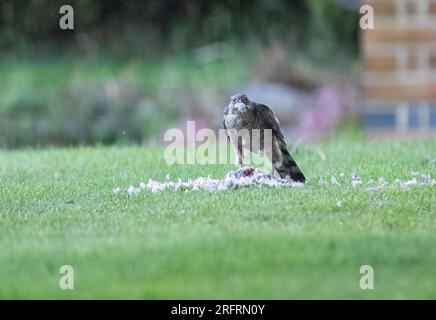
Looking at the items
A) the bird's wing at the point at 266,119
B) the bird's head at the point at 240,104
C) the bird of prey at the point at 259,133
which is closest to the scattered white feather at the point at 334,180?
the bird of prey at the point at 259,133

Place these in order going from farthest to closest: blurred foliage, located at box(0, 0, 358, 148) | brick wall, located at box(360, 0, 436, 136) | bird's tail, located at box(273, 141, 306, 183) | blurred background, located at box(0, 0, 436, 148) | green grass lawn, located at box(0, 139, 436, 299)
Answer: blurred foliage, located at box(0, 0, 358, 148) < blurred background, located at box(0, 0, 436, 148) < brick wall, located at box(360, 0, 436, 136) < bird's tail, located at box(273, 141, 306, 183) < green grass lawn, located at box(0, 139, 436, 299)

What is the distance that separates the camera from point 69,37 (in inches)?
472

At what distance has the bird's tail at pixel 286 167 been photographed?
228 inches

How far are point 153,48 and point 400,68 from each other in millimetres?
2783

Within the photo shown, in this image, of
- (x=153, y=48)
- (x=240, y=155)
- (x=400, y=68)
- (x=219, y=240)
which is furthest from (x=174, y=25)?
(x=219, y=240)

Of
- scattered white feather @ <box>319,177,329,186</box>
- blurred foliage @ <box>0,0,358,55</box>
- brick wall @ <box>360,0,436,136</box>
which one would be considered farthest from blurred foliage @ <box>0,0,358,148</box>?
scattered white feather @ <box>319,177,329,186</box>

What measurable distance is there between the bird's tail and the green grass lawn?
0.63 ft

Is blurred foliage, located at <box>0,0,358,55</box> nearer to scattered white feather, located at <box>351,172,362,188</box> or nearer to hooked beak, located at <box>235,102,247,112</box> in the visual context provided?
scattered white feather, located at <box>351,172,362,188</box>

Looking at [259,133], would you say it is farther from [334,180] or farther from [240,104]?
[334,180]

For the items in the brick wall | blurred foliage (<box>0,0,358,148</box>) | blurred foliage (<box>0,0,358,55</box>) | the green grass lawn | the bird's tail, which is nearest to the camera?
the green grass lawn

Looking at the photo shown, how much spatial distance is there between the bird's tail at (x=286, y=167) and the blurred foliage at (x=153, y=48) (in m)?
5.36

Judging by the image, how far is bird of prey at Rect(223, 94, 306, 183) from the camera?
5719 millimetres

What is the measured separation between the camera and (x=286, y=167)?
5.79m

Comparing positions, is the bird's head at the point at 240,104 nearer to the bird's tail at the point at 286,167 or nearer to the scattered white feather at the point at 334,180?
the bird's tail at the point at 286,167
